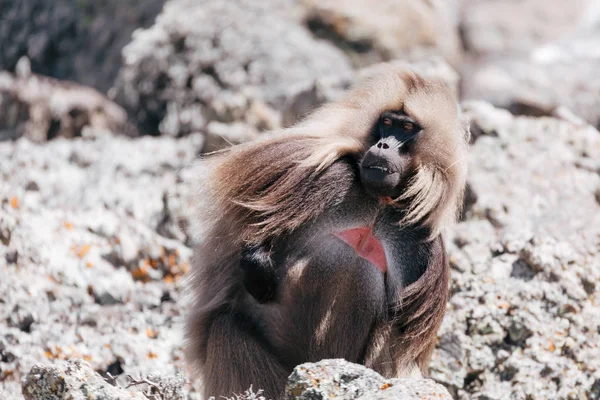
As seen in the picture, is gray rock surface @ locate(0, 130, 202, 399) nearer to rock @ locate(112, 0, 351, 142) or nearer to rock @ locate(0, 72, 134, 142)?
rock @ locate(0, 72, 134, 142)

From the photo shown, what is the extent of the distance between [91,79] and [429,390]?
26.5ft

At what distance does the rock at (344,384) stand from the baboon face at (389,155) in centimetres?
112

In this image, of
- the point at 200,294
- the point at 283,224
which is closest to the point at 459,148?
the point at 283,224

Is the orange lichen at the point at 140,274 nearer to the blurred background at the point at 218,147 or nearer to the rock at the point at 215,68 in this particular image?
the blurred background at the point at 218,147

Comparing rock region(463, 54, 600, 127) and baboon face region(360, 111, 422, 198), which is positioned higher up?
baboon face region(360, 111, 422, 198)

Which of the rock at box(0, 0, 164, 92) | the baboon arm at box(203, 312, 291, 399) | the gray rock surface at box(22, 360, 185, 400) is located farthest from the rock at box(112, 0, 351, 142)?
the gray rock surface at box(22, 360, 185, 400)

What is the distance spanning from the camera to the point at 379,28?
1123 centimetres

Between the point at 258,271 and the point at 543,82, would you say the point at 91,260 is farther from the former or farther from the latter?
the point at 543,82

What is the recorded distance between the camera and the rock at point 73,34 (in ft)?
35.5

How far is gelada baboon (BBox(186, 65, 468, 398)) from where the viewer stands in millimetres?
4758

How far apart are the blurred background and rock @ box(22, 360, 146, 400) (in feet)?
0.16

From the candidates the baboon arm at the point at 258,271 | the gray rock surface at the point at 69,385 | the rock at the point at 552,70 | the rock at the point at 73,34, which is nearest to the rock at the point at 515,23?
the rock at the point at 552,70

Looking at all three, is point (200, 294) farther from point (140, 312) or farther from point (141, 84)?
point (141, 84)

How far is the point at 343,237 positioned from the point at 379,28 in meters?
6.80
